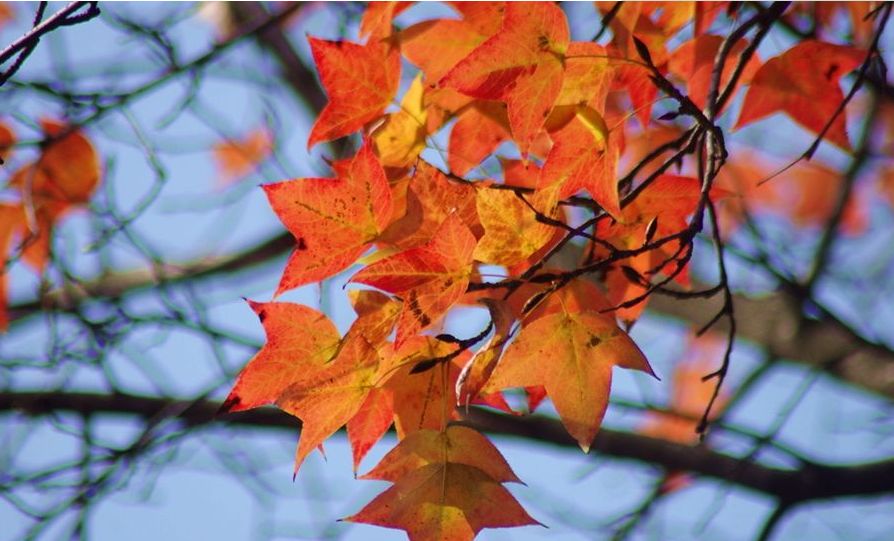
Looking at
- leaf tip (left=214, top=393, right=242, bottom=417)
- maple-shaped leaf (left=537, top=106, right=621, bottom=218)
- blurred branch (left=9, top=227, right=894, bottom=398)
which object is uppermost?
blurred branch (left=9, top=227, right=894, bottom=398)

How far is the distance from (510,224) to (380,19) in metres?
0.34

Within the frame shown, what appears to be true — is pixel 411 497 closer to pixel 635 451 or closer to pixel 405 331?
pixel 405 331

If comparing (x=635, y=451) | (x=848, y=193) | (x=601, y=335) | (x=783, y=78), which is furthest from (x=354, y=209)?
(x=848, y=193)

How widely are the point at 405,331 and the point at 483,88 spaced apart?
238mm

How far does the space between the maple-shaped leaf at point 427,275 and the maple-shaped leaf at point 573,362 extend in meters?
0.08

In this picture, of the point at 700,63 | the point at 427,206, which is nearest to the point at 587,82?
the point at 427,206

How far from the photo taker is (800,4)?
6.47 ft

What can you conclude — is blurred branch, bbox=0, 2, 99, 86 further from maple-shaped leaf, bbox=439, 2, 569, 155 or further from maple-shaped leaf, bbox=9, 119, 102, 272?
maple-shaped leaf, bbox=9, 119, 102, 272

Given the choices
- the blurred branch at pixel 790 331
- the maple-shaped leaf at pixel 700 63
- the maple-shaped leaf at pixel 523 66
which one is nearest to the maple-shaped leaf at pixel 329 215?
the maple-shaped leaf at pixel 523 66

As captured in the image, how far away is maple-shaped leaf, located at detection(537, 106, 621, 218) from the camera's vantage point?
86 cm

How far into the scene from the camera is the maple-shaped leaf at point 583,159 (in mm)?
859

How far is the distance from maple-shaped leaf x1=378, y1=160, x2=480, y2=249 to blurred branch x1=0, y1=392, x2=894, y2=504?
3.27 feet

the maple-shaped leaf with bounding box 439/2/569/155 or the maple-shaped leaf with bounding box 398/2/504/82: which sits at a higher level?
the maple-shaped leaf with bounding box 398/2/504/82

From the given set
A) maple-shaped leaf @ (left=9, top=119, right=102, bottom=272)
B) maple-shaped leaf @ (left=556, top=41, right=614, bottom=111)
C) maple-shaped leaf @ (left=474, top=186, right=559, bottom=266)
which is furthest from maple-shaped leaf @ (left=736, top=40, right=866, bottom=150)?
maple-shaped leaf @ (left=9, top=119, right=102, bottom=272)
